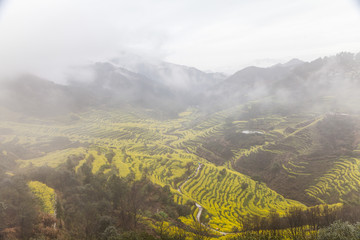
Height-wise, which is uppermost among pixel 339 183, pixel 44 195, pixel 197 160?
pixel 44 195

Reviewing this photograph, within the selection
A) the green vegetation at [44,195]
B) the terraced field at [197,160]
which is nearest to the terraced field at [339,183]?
the terraced field at [197,160]

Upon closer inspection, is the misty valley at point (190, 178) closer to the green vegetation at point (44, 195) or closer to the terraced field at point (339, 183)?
the green vegetation at point (44, 195)

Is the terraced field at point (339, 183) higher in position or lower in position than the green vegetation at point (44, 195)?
lower

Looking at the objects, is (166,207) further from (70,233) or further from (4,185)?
(4,185)

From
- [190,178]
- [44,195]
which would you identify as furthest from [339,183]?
[44,195]

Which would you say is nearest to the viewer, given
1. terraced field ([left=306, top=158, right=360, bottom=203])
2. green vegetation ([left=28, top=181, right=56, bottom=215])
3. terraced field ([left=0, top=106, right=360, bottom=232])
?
green vegetation ([left=28, top=181, right=56, bottom=215])

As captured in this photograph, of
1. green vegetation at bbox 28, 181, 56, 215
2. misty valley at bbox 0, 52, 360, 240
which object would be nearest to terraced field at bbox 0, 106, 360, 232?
misty valley at bbox 0, 52, 360, 240

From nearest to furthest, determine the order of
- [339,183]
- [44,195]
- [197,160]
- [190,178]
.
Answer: [44,195] < [339,183] < [190,178] < [197,160]

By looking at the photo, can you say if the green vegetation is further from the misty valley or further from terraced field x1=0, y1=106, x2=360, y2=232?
terraced field x1=0, y1=106, x2=360, y2=232

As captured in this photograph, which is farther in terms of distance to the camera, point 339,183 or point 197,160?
point 197,160

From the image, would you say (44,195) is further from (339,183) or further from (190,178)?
(339,183)

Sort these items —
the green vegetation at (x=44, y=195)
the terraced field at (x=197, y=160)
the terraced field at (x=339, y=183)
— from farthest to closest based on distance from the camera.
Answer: the terraced field at (x=197, y=160), the terraced field at (x=339, y=183), the green vegetation at (x=44, y=195)
